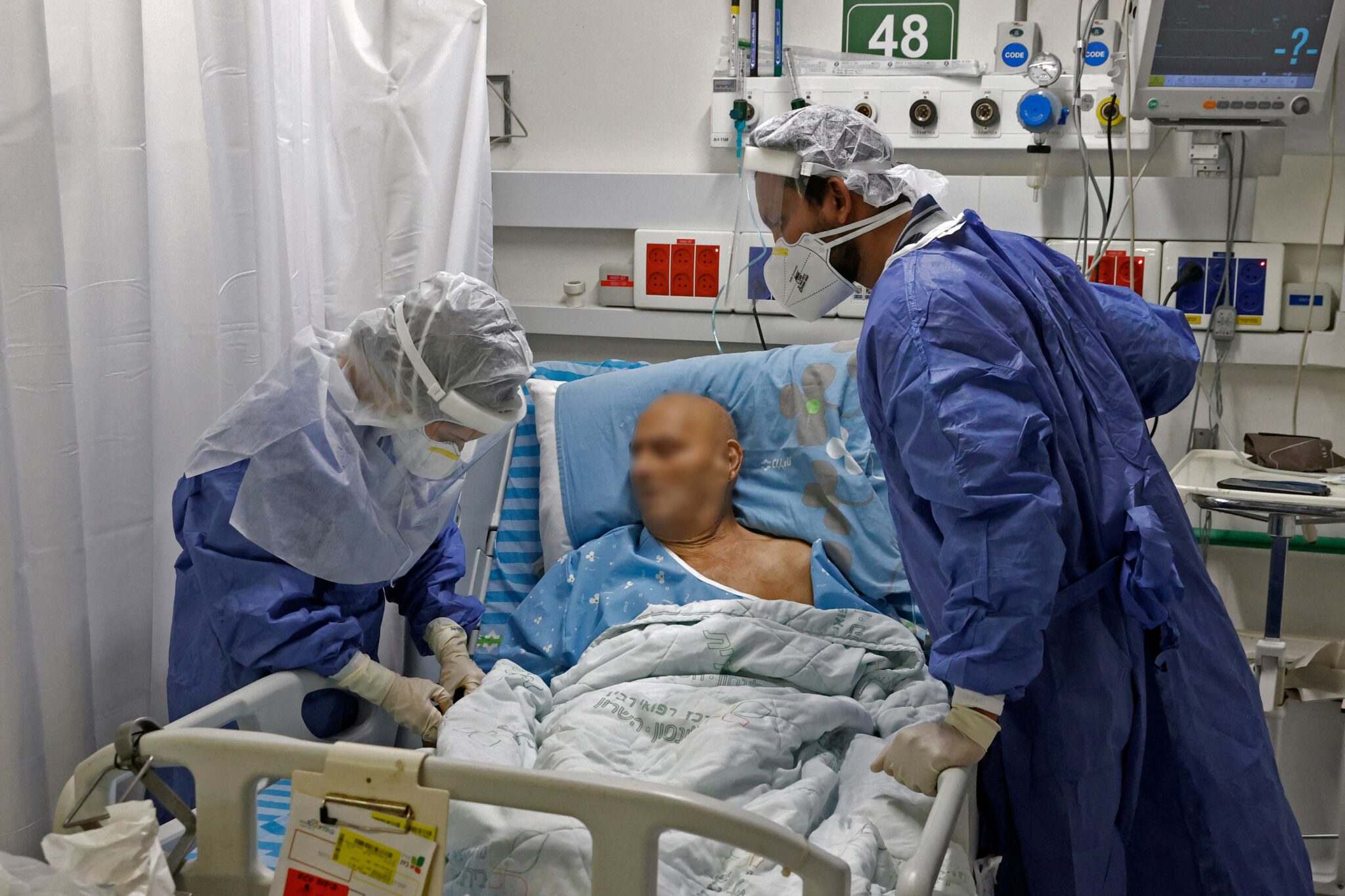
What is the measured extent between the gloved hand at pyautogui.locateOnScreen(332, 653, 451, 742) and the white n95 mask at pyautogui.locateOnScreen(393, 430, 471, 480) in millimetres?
319

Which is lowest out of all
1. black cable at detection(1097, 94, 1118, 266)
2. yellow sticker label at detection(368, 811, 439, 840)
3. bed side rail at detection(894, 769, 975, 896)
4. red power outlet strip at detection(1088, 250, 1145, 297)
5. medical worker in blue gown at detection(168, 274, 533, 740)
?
bed side rail at detection(894, 769, 975, 896)

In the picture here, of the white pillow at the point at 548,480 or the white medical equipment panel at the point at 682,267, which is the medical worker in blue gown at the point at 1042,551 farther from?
the white medical equipment panel at the point at 682,267

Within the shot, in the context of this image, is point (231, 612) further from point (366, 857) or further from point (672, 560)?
point (672, 560)

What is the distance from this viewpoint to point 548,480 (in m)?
2.41

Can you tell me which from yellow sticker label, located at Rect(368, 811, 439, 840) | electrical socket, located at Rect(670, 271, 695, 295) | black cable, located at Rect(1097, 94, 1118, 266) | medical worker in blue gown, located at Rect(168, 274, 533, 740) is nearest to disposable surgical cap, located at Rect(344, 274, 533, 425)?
medical worker in blue gown, located at Rect(168, 274, 533, 740)

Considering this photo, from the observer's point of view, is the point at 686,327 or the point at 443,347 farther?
the point at 686,327

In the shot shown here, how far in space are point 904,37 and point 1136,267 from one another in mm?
799

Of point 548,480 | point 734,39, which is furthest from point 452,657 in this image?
point 734,39

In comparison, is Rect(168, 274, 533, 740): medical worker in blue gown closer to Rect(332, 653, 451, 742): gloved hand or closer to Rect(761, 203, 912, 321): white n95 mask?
Rect(332, 653, 451, 742): gloved hand

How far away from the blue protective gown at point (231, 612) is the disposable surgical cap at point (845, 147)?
1.00 m

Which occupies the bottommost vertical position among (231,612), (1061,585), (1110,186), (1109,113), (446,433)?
(231,612)

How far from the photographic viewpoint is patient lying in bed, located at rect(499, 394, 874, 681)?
208cm

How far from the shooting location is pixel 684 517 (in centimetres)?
231

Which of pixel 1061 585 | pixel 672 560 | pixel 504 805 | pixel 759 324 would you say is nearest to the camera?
pixel 504 805
